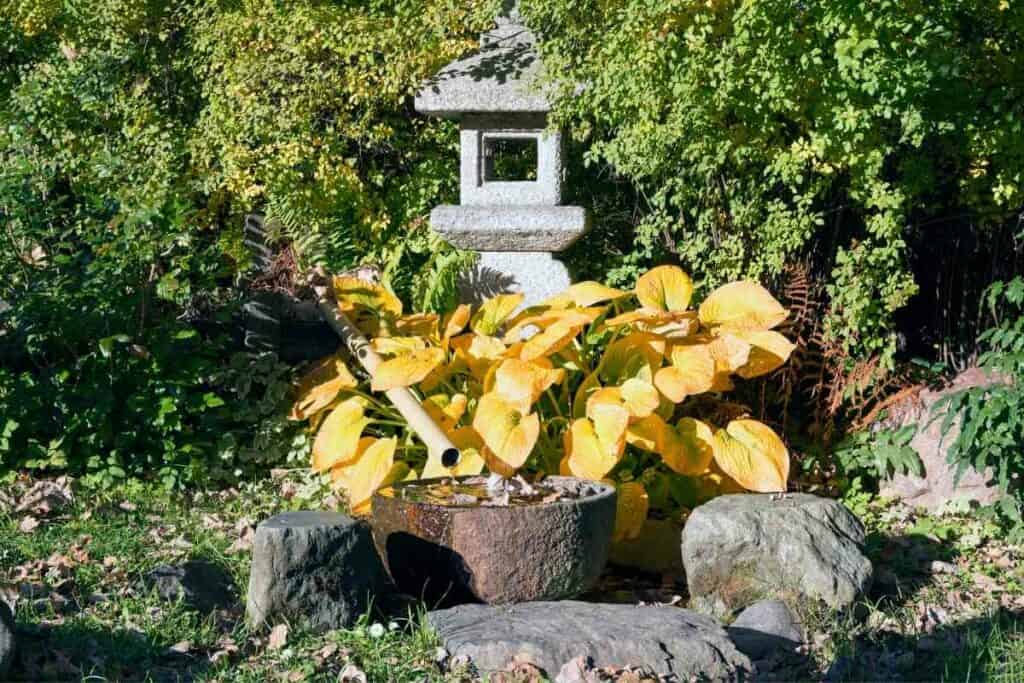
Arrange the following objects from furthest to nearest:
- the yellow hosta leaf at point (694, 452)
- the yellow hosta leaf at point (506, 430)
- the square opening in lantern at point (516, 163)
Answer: the square opening in lantern at point (516, 163)
the yellow hosta leaf at point (694, 452)
the yellow hosta leaf at point (506, 430)

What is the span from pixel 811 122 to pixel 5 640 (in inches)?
161

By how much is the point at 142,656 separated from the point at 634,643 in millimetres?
1476

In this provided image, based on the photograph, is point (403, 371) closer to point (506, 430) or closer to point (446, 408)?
point (446, 408)

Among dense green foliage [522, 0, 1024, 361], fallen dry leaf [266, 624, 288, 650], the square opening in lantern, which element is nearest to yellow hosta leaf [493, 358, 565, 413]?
dense green foliage [522, 0, 1024, 361]

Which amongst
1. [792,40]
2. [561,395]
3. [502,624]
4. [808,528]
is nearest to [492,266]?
[561,395]

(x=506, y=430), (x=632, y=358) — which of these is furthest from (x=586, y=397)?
(x=506, y=430)

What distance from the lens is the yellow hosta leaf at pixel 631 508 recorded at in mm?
5262

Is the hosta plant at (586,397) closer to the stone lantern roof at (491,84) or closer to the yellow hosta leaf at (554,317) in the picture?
the yellow hosta leaf at (554,317)

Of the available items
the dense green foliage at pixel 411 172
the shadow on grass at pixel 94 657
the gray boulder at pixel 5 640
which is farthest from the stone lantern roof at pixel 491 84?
the gray boulder at pixel 5 640

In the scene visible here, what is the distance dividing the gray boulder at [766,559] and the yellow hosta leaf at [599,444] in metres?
0.42

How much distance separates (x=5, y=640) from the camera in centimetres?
342

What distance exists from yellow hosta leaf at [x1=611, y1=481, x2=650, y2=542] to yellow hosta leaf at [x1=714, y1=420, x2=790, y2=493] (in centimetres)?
35

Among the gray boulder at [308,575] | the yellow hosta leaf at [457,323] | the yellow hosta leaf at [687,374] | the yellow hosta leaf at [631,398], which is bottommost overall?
the gray boulder at [308,575]

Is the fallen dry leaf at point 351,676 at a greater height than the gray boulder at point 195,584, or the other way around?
the gray boulder at point 195,584
